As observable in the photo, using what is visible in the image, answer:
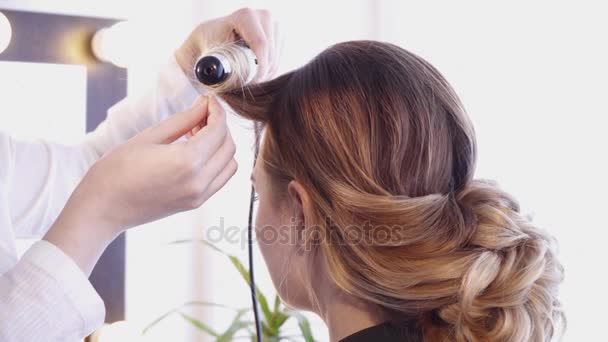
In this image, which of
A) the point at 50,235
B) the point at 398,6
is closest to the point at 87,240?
the point at 50,235

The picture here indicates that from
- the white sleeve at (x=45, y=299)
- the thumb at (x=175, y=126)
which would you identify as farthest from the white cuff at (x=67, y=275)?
the thumb at (x=175, y=126)

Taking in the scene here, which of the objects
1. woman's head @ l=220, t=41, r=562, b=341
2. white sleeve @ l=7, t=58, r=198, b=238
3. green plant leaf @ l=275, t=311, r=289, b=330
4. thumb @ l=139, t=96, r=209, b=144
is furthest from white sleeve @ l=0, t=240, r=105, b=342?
green plant leaf @ l=275, t=311, r=289, b=330

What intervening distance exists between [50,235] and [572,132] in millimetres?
906

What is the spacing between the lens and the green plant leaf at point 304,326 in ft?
5.12

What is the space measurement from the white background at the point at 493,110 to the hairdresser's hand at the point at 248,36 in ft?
0.32

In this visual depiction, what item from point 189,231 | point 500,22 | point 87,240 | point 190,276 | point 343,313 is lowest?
point 190,276

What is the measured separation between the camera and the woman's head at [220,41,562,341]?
76 cm

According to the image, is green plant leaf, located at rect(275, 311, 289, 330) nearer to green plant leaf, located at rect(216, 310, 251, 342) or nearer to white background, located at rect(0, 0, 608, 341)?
green plant leaf, located at rect(216, 310, 251, 342)

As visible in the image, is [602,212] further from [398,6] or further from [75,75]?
[75,75]

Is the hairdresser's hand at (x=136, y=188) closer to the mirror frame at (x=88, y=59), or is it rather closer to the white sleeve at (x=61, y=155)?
the white sleeve at (x=61, y=155)

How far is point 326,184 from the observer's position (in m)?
0.79

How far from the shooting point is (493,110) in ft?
4.65

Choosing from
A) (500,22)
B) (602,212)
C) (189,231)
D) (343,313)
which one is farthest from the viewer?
Result: (189,231)

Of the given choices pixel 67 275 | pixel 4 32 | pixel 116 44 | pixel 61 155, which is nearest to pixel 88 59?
pixel 116 44
